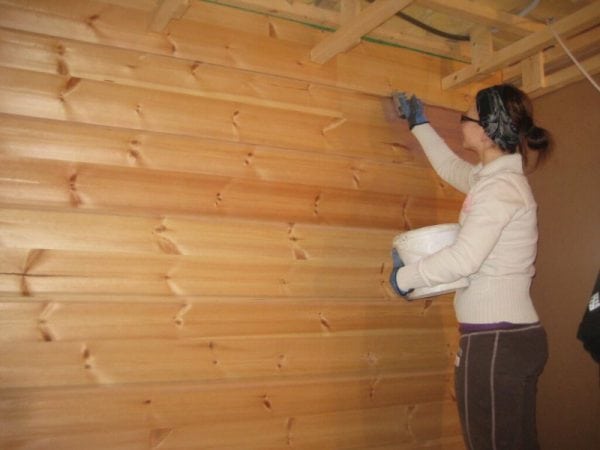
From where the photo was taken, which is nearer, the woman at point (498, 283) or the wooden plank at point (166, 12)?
the woman at point (498, 283)

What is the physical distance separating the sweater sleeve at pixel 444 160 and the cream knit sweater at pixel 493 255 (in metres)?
0.37

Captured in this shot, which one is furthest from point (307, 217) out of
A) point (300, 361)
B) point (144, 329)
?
point (144, 329)

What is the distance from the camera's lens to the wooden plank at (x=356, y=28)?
157 centimetres

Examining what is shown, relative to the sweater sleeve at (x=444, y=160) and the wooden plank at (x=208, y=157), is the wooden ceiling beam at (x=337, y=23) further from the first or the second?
the sweater sleeve at (x=444, y=160)

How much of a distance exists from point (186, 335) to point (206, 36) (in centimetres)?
119

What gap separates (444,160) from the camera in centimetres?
205

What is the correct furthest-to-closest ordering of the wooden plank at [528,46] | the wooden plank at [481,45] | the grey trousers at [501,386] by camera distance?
the wooden plank at [481,45]
the wooden plank at [528,46]
the grey trousers at [501,386]

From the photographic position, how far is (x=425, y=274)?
151 cm

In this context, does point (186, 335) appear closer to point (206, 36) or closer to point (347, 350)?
point (347, 350)

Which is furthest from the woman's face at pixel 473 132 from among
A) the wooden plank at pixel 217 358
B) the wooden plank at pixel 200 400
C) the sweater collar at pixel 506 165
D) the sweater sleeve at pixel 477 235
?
the wooden plank at pixel 200 400

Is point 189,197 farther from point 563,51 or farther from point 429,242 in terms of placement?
point 563,51

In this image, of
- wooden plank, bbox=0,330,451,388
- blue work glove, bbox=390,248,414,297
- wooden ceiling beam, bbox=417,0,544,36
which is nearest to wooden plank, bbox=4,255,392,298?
wooden plank, bbox=0,330,451,388

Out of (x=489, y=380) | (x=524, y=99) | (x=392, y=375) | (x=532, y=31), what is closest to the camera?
(x=489, y=380)

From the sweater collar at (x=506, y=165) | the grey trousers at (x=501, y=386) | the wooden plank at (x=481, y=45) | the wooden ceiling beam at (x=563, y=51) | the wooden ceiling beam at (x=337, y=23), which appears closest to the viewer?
the grey trousers at (x=501, y=386)
